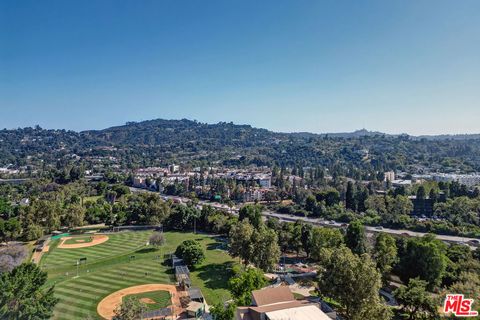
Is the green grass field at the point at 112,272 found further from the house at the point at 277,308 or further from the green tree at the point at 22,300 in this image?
the house at the point at 277,308

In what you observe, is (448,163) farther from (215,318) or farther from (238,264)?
(215,318)

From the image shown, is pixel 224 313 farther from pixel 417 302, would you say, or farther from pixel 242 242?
pixel 417 302

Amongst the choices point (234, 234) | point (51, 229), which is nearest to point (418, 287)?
point (234, 234)

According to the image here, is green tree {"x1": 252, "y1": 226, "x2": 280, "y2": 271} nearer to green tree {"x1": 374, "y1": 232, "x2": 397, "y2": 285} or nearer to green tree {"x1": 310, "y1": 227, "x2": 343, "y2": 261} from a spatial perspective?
green tree {"x1": 310, "y1": 227, "x2": 343, "y2": 261}

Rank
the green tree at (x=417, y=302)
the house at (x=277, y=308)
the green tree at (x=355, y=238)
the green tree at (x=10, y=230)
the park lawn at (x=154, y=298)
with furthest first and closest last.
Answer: the green tree at (x=10, y=230) < the green tree at (x=355, y=238) < the park lawn at (x=154, y=298) < the green tree at (x=417, y=302) < the house at (x=277, y=308)

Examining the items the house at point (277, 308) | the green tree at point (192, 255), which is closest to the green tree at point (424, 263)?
the house at point (277, 308)

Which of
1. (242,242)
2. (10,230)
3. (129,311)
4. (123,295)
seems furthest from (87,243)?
(129,311)
